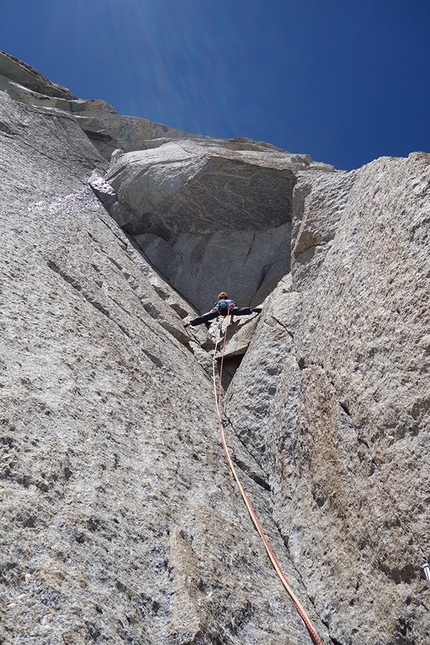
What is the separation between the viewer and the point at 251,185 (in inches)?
509

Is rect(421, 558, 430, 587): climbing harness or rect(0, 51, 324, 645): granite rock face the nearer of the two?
rect(0, 51, 324, 645): granite rock face

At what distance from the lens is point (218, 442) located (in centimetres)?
575

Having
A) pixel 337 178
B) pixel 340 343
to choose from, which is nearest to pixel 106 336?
pixel 340 343

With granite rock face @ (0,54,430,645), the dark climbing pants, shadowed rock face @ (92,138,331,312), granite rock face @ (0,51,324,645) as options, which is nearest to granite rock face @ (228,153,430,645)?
granite rock face @ (0,54,430,645)

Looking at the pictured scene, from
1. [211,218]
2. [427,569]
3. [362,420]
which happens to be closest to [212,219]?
[211,218]

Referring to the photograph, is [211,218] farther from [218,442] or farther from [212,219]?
[218,442]

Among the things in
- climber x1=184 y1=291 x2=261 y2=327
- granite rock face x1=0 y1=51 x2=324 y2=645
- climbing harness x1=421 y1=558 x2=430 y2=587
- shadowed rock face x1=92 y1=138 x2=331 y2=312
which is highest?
shadowed rock face x1=92 y1=138 x2=331 y2=312

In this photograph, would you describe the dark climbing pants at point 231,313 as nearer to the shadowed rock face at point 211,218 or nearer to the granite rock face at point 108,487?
the shadowed rock face at point 211,218

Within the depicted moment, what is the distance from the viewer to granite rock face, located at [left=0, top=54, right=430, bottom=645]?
9.81 feet

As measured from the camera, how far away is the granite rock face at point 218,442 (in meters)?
2.99

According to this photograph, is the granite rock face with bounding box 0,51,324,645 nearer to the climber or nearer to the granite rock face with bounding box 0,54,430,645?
the granite rock face with bounding box 0,54,430,645

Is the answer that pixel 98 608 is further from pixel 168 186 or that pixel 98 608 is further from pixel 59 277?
pixel 168 186

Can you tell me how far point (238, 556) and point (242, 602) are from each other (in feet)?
1.51

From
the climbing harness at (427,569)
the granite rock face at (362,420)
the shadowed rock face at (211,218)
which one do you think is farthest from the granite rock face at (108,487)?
the shadowed rock face at (211,218)
